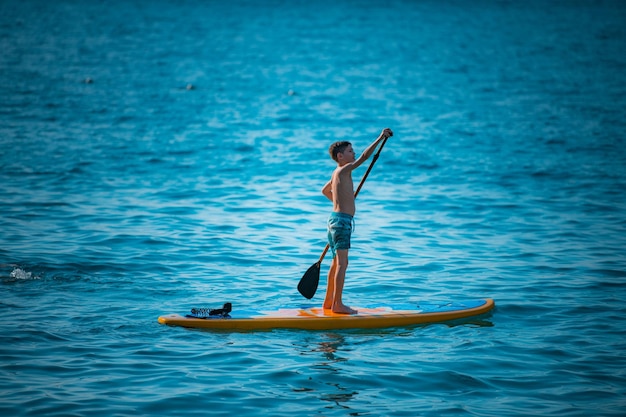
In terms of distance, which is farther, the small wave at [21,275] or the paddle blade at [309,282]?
the small wave at [21,275]

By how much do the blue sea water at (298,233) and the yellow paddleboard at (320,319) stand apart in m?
A: 0.11

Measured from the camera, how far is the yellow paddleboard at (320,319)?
8141 mm

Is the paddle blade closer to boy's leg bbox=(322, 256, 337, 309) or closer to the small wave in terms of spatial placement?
boy's leg bbox=(322, 256, 337, 309)

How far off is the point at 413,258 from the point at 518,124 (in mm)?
13950

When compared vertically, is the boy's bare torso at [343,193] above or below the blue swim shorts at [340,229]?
above

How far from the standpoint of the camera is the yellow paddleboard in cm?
814

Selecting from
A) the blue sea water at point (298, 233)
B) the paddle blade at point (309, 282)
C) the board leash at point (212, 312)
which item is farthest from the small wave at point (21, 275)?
the paddle blade at point (309, 282)

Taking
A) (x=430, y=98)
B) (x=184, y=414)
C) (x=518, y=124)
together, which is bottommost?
(x=184, y=414)

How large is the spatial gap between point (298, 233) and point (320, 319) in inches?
186

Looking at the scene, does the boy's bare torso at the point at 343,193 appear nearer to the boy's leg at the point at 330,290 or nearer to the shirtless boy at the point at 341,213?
the shirtless boy at the point at 341,213

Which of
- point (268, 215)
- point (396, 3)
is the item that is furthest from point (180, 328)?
point (396, 3)

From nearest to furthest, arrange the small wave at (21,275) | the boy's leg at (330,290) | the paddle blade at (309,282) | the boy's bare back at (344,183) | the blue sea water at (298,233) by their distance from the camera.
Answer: the blue sea water at (298,233)
the boy's bare back at (344,183)
the boy's leg at (330,290)
the paddle blade at (309,282)
the small wave at (21,275)

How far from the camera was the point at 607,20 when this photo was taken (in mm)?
51438

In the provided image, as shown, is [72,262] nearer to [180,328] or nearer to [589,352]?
[180,328]
